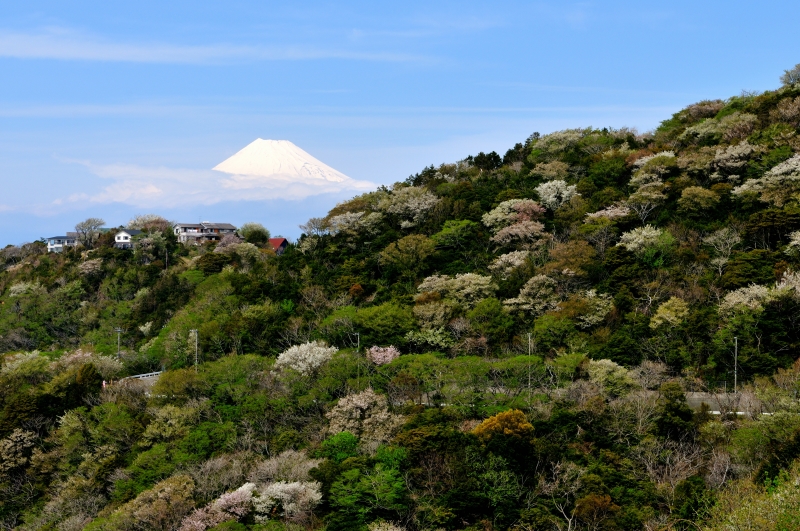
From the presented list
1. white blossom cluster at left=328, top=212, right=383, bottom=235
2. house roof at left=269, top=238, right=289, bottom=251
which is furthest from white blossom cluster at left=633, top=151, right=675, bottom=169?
house roof at left=269, top=238, right=289, bottom=251

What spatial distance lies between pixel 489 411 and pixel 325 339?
13420mm

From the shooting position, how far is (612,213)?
49.9m

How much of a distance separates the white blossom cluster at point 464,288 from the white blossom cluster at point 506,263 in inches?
72.7

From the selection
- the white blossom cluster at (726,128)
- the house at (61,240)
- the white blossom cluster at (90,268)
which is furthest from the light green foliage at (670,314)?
the house at (61,240)

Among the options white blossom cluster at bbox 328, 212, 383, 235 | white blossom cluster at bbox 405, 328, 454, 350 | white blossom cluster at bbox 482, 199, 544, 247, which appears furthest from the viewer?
white blossom cluster at bbox 328, 212, 383, 235

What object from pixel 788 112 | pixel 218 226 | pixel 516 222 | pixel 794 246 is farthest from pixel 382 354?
pixel 218 226

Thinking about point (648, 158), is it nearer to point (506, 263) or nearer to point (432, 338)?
point (506, 263)

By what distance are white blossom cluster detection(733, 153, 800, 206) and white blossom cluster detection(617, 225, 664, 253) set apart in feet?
21.0

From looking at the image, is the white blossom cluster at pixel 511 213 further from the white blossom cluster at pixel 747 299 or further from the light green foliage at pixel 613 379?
the light green foliage at pixel 613 379

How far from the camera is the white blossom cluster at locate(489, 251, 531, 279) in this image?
159 ft

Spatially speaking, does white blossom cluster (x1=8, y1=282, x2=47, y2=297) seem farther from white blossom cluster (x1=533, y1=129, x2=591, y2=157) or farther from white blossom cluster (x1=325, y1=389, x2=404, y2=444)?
white blossom cluster (x1=533, y1=129, x2=591, y2=157)

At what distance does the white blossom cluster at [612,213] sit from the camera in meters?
49.7

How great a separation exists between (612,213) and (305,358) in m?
22.3

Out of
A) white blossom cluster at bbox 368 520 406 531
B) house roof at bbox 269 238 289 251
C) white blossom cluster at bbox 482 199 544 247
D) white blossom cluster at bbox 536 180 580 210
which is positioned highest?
white blossom cluster at bbox 536 180 580 210
